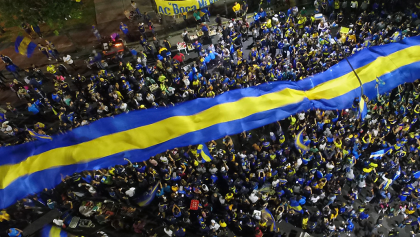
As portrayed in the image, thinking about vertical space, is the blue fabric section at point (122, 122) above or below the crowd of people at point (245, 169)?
above

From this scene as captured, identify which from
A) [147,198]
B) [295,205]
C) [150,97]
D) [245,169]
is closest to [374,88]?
[295,205]

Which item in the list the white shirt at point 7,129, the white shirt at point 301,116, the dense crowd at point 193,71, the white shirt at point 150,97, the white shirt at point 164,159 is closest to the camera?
the white shirt at point 164,159

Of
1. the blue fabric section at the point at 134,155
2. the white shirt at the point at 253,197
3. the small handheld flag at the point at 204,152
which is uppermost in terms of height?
the blue fabric section at the point at 134,155

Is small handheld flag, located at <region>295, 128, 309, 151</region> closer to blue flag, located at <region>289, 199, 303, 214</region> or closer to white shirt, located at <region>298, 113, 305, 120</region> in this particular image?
white shirt, located at <region>298, 113, 305, 120</region>

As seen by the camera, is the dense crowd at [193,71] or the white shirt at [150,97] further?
the dense crowd at [193,71]

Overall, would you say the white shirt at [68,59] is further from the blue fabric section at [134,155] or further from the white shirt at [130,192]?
the blue fabric section at [134,155]

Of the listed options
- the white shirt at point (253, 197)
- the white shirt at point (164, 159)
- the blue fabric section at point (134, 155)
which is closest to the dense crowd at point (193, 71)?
the white shirt at point (164, 159)

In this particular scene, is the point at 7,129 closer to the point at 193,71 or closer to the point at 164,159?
the point at 164,159
